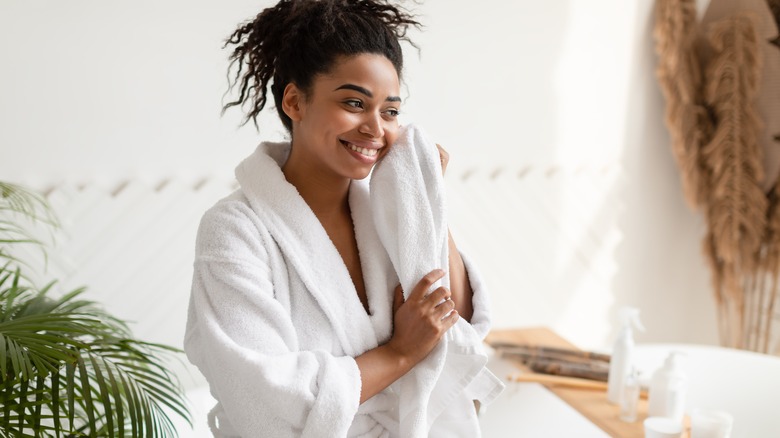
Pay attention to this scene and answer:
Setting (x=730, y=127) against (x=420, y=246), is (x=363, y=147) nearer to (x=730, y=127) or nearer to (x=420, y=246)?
(x=420, y=246)

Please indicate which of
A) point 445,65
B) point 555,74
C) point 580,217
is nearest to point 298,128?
point 445,65

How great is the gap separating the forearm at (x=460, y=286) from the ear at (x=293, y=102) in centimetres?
39

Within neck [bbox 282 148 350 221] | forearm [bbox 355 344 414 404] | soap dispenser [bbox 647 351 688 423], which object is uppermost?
neck [bbox 282 148 350 221]

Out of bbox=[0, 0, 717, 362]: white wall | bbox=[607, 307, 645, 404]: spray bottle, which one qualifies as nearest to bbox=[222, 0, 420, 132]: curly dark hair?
bbox=[0, 0, 717, 362]: white wall

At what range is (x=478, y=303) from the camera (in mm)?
1438

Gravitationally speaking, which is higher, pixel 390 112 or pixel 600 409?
pixel 390 112

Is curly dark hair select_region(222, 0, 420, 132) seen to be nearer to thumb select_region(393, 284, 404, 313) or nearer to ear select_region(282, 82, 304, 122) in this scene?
ear select_region(282, 82, 304, 122)

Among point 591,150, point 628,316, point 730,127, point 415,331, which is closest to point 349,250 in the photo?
point 415,331

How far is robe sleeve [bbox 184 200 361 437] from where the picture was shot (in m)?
1.12

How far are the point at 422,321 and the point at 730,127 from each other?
6.90 ft

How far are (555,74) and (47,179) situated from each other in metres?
1.86

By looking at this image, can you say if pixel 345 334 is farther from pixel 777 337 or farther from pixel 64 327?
pixel 777 337

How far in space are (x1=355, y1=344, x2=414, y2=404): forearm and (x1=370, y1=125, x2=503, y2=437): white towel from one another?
0.06 m

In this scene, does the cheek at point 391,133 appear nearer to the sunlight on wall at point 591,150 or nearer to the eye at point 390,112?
the eye at point 390,112
